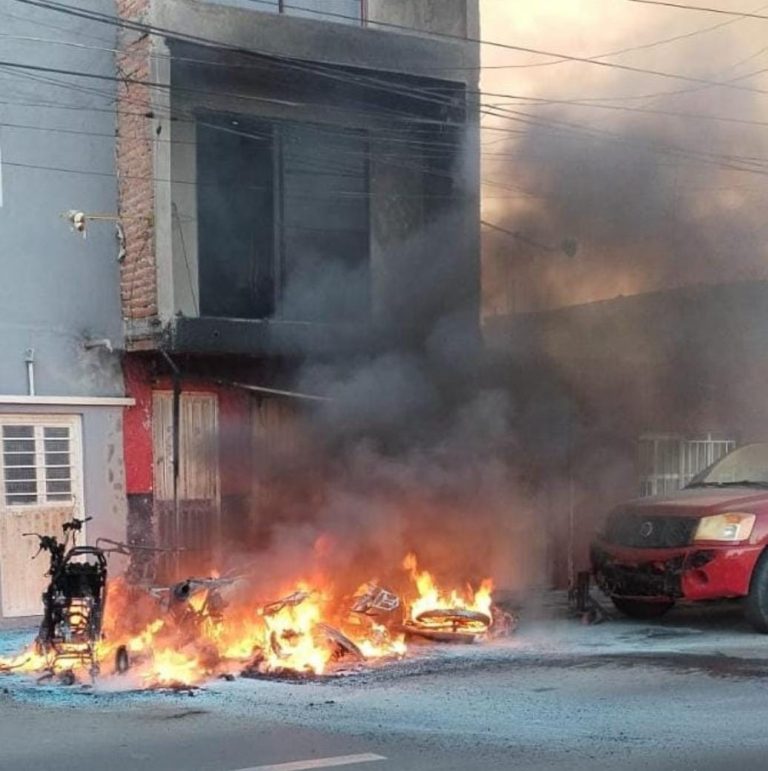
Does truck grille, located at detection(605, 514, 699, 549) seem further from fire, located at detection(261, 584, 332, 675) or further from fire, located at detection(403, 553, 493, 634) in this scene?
fire, located at detection(261, 584, 332, 675)

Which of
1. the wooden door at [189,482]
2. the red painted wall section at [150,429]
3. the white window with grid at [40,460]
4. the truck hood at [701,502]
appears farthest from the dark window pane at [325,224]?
the truck hood at [701,502]

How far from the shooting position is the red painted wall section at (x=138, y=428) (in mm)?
11023

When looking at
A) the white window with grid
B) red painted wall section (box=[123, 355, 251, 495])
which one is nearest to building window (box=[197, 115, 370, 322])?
red painted wall section (box=[123, 355, 251, 495])

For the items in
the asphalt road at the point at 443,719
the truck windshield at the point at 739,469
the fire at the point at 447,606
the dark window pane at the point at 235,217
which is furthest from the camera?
the dark window pane at the point at 235,217

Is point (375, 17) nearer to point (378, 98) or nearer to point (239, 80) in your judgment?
point (378, 98)

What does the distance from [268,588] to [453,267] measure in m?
4.59

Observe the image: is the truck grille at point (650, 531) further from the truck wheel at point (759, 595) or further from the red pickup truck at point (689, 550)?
the truck wheel at point (759, 595)

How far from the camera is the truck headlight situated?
352 inches

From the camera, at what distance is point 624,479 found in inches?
501

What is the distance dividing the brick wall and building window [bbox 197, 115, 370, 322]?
0.69m

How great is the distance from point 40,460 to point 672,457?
7.20m

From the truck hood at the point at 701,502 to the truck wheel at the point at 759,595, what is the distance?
1.42 feet

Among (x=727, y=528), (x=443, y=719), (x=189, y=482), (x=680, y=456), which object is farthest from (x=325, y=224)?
(x=443, y=719)

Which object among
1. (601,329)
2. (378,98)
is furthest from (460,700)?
(378,98)
